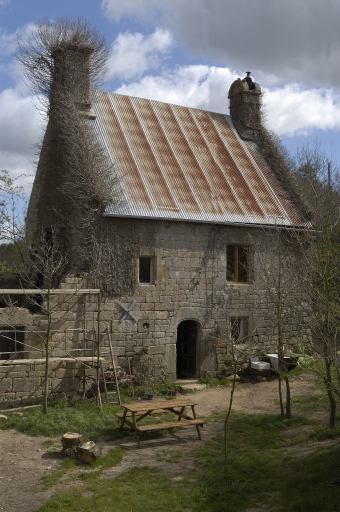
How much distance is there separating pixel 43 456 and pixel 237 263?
8.62 metres

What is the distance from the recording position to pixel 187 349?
624 inches

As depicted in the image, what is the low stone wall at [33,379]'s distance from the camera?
11391 mm

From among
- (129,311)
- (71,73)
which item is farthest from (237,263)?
(71,73)

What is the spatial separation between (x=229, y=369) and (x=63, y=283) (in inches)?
226

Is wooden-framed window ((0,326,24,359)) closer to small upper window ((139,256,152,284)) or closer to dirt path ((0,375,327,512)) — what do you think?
dirt path ((0,375,327,512))

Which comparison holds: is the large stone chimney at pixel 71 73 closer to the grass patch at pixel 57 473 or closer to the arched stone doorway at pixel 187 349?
the arched stone doorway at pixel 187 349

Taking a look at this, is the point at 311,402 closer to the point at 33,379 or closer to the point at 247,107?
the point at 33,379

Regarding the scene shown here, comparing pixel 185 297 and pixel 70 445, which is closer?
pixel 70 445

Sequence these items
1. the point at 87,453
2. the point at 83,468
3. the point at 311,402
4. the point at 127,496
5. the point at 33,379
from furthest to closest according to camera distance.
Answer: the point at 311,402, the point at 33,379, the point at 87,453, the point at 83,468, the point at 127,496

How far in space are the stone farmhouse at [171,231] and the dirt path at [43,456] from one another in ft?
7.40

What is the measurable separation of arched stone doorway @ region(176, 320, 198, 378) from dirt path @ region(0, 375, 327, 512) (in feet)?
8.75

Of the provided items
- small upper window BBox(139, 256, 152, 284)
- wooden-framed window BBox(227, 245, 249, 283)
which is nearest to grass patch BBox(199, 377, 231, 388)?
wooden-framed window BBox(227, 245, 249, 283)

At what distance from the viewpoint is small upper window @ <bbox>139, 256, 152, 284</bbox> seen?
45.8 ft

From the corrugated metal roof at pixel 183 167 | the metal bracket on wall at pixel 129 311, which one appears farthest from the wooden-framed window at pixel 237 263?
the metal bracket on wall at pixel 129 311
